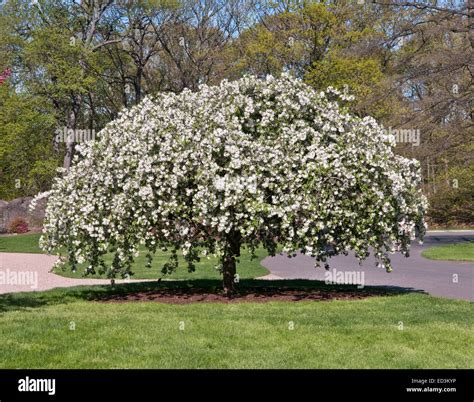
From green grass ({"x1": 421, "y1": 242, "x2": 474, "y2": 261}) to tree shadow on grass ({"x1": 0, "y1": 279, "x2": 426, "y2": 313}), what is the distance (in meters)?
8.84

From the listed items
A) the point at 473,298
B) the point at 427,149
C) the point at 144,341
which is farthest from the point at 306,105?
the point at 427,149

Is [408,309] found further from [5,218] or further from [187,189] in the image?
[5,218]

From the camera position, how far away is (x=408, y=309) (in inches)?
452

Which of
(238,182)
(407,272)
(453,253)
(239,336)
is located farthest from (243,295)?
(453,253)

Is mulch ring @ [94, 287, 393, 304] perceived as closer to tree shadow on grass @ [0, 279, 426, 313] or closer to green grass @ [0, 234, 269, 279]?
tree shadow on grass @ [0, 279, 426, 313]

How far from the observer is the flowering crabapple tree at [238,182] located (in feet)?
38.4

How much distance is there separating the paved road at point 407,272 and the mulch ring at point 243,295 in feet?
6.66

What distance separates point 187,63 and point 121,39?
15.9 feet

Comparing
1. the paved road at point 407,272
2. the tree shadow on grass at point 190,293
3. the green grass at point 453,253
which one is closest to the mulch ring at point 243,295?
the tree shadow on grass at point 190,293

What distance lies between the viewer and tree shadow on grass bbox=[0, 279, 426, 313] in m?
12.9

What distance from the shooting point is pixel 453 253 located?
24844mm

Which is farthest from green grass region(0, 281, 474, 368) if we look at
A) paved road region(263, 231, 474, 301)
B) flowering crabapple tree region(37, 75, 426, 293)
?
paved road region(263, 231, 474, 301)

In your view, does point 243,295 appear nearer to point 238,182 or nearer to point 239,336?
point 238,182

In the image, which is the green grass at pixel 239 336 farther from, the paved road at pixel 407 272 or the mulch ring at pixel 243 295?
the paved road at pixel 407 272
